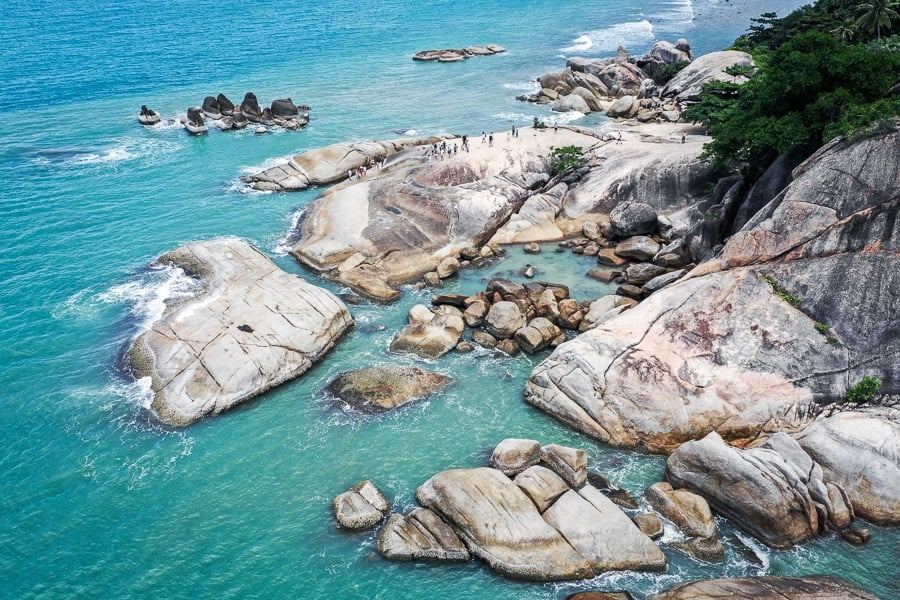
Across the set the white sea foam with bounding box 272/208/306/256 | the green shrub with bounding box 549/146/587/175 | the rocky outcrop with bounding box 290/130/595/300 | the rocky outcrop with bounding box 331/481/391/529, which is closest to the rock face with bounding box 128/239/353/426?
the rocky outcrop with bounding box 290/130/595/300

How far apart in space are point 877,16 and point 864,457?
44.1 m

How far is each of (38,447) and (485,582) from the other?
22.9 meters

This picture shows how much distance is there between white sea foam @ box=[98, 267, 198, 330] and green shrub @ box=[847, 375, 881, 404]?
3805 centimetres

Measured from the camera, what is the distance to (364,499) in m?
27.0

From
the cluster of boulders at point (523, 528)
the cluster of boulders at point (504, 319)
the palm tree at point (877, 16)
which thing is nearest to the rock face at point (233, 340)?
the cluster of boulders at point (504, 319)

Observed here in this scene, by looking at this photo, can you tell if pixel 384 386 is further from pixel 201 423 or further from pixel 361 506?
pixel 201 423

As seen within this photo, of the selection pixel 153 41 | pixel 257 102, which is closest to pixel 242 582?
pixel 257 102

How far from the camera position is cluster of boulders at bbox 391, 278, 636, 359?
37.0m

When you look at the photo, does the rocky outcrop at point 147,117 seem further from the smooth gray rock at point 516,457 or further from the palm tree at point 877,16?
the palm tree at point 877,16

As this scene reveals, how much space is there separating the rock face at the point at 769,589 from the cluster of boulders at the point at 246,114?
66.1 metres

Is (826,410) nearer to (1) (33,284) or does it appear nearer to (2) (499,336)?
(2) (499,336)

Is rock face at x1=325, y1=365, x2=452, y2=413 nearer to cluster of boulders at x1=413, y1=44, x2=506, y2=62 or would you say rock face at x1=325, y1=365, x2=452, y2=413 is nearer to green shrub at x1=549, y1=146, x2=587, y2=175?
green shrub at x1=549, y1=146, x2=587, y2=175

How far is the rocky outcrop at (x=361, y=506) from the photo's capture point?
26.2 m

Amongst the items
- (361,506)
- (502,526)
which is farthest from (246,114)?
(502,526)
